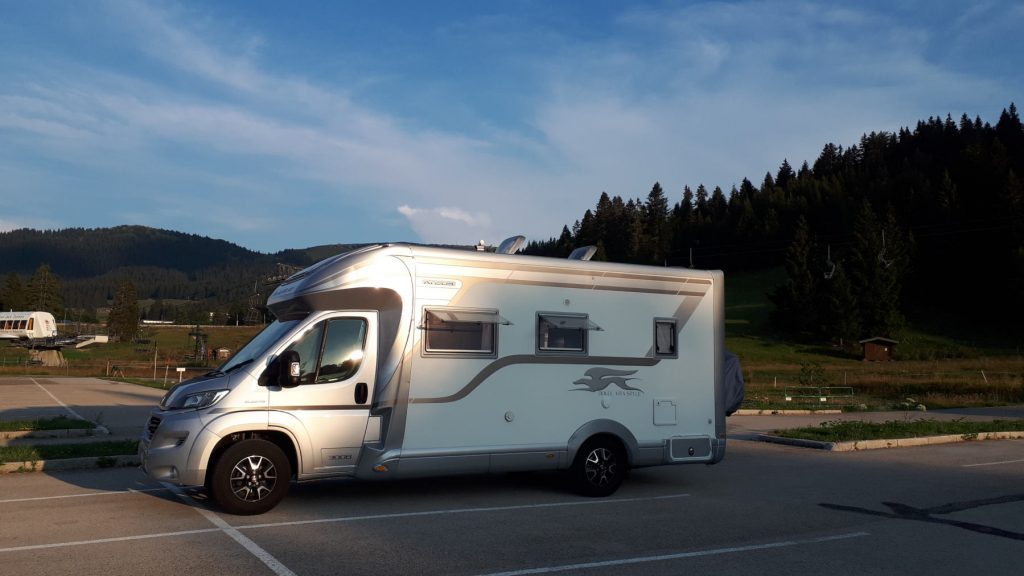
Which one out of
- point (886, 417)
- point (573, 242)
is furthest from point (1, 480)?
point (573, 242)

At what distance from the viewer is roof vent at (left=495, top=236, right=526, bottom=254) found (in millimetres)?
11383

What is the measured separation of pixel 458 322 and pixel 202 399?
3055mm

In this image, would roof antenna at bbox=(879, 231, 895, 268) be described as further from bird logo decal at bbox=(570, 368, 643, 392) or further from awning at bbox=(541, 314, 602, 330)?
awning at bbox=(541, 314, 602, 330)

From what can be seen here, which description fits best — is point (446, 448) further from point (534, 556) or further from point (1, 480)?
point (1, 480)

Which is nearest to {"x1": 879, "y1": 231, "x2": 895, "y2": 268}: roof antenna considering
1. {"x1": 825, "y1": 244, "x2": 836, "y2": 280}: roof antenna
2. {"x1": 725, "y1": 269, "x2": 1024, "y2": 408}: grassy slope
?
{"x1": 825, "y1": 244, "x2": 836, "y2": 280}: roof antenna

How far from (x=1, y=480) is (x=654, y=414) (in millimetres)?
9253

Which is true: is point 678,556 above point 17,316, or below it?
below

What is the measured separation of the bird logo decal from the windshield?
3.75 meters

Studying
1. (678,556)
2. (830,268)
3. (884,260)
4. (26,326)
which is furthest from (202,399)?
(830,268)

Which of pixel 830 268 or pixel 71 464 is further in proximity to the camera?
pixel 830 268

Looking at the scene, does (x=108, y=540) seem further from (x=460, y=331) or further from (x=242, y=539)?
(x=460, y=331)

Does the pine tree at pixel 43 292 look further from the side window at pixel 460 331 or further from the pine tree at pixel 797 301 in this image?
the side window at pixel 460 331

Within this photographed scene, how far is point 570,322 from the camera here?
34.7 ft

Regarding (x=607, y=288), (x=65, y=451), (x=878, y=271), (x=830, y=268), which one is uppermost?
(x=830, y=268)
